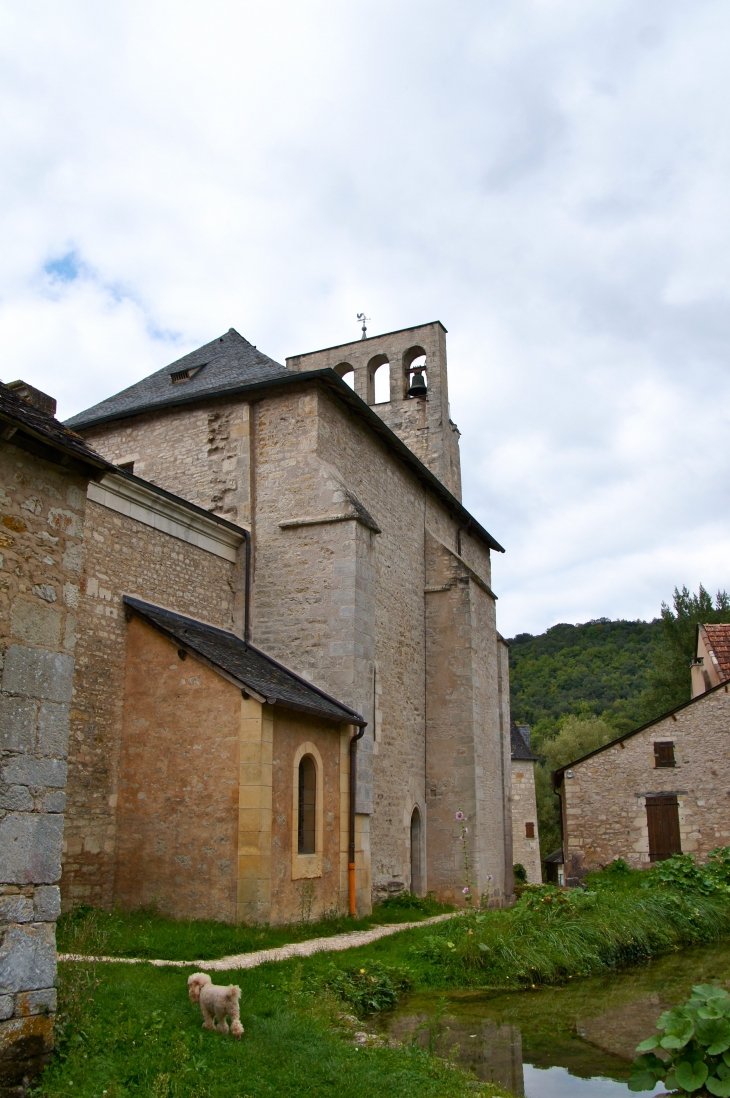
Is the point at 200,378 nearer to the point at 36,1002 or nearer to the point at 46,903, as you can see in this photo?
the point at 46,903

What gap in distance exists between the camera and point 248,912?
9664 mm

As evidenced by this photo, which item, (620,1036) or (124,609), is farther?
(124,609)

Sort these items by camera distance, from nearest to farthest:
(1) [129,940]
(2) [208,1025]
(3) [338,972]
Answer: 1. (2) [208,1025]
2. (3) [338,972]
3. (1) [129,940]

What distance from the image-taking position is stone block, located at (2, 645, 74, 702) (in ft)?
17.1

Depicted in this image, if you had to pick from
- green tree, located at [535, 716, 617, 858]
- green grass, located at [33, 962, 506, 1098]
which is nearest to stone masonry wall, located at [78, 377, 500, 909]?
green grass, located at [33, 962, 506, 1098]

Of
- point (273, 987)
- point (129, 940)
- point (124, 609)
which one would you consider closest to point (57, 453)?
point (273, 987)

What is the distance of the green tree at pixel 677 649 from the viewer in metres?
32.5

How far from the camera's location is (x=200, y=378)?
52.7 feet

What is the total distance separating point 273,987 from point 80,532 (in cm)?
390

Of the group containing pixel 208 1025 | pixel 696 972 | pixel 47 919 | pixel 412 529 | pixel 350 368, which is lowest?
pixel 696 972

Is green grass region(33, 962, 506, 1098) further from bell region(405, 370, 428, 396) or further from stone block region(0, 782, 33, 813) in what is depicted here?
bell region(405, 370, 428, 396)

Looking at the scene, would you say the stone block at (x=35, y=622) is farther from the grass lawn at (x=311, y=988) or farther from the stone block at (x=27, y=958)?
the grass lawn at (x=311, y=988)

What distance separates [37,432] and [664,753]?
15.3 meters

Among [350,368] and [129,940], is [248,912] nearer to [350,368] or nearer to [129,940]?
[129,940]
